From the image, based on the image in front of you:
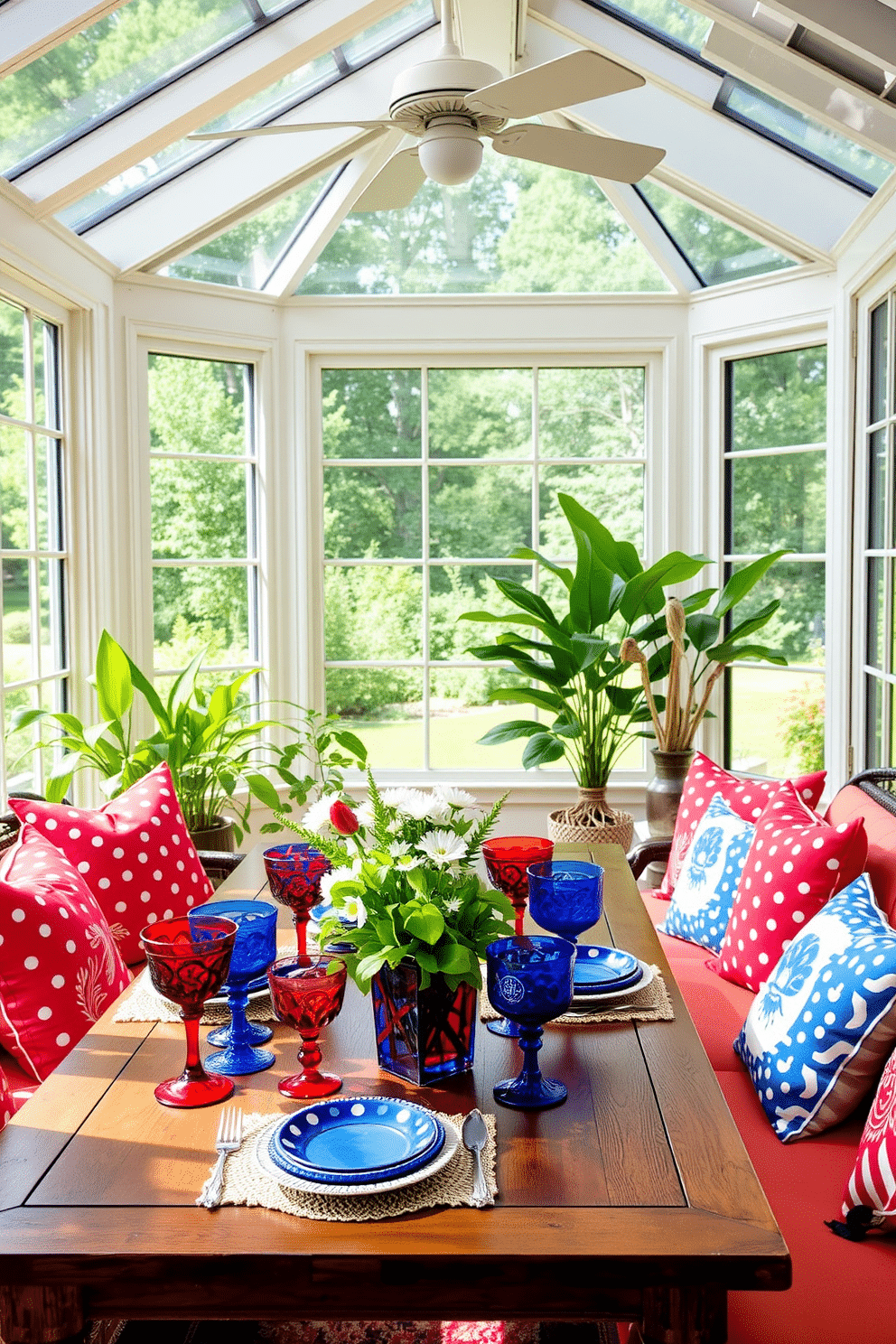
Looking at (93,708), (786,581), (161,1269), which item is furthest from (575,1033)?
(786,581)

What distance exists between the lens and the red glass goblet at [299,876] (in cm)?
180

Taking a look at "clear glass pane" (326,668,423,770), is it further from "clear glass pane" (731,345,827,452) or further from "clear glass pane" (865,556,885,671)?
"clear glass pane" (865,556,885,671)

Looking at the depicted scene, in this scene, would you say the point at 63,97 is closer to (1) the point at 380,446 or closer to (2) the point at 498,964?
(1) the point at 380,446

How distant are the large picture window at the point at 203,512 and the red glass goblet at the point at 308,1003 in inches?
112

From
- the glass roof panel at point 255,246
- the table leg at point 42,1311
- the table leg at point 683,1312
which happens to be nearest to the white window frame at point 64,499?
the glass roof panel at point 255,246

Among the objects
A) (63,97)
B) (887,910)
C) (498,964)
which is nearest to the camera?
(498,964)

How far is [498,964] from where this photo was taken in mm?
1396

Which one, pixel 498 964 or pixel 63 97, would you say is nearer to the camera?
pixel 498 964

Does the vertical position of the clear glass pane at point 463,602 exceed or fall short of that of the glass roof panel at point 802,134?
it falls short

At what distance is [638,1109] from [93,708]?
2.70 m

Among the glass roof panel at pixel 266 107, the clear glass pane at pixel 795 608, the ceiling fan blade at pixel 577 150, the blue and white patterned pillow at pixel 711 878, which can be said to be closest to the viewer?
the ceiling fan blade at pixel 577 150

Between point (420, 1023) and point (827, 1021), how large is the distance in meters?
0.68

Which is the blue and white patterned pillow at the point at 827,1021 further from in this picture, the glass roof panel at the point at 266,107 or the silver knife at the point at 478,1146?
the glass roof panel at the point at 266,107

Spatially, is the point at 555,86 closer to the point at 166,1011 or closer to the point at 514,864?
the point at 514,864
